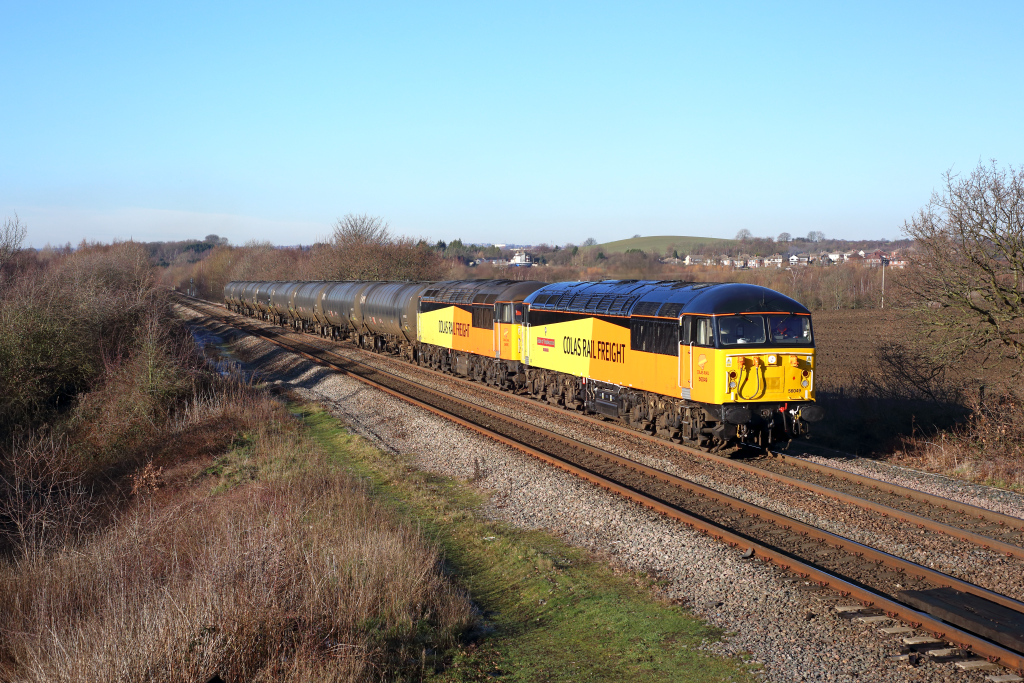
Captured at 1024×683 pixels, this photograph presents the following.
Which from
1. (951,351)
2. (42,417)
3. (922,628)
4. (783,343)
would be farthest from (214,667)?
(42,417)

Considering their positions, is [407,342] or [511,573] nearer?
[511,573]

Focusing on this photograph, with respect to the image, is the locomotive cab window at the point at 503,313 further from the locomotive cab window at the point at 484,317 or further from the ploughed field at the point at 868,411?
the ploughed field at the point at 868,411

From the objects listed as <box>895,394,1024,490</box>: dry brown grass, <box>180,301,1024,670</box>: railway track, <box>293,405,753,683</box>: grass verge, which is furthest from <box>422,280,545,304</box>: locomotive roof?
<box>293,405,753,683</box>: grass verge

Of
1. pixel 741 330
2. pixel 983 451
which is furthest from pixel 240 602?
pixel 983 451

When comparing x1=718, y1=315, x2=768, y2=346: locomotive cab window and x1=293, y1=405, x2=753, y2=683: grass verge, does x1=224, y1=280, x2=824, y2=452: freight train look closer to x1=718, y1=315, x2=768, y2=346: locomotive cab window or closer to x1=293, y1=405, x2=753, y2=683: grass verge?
x1=718, y1=315, x2=768, y2=346: locomotive cab window

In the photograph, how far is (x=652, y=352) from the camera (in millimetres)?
16391

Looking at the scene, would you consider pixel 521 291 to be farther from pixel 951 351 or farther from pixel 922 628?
pixel 922 628

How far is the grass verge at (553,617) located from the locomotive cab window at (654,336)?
225 inches

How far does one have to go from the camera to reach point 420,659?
7324 mm

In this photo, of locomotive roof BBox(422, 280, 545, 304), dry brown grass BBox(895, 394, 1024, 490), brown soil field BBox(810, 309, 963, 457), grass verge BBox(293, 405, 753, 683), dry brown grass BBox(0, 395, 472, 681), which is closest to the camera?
dry brown grass BBox(0, 395, 472, 681)

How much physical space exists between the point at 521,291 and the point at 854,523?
14842mm

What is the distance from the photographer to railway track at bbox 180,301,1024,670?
771 cm

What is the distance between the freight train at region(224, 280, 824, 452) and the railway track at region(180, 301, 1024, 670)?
1.18 metres

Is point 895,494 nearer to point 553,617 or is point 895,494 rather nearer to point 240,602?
point 553,617
